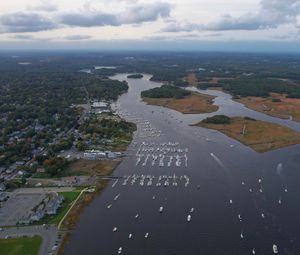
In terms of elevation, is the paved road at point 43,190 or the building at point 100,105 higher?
the paved road at point 43,190

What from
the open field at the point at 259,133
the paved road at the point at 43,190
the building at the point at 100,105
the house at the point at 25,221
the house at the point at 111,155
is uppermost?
the house at the point at 25,221

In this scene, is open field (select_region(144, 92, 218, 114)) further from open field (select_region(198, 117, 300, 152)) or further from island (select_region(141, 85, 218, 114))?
open field (select_region(198, 117, 300, 152))

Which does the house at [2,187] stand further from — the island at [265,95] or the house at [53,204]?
the island at [265,95]

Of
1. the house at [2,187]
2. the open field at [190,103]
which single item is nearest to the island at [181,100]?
the open field at [190,103]

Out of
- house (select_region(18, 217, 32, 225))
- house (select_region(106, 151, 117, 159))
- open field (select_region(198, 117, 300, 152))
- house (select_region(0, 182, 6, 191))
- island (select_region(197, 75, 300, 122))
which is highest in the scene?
house (select_region(18, 217, 32, 225))

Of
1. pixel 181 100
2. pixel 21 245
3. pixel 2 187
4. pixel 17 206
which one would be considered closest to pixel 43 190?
pixel 17 206

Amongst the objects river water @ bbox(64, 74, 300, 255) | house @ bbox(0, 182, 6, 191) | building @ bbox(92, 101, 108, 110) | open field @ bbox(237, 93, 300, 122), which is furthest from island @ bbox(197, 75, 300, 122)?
house @ bbox(0, 182, 6, 191)

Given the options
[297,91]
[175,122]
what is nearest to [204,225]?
[175,122]
